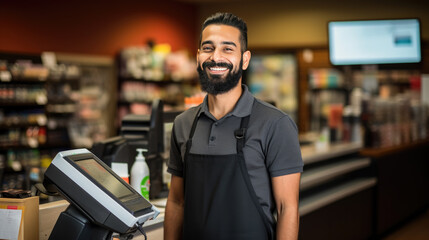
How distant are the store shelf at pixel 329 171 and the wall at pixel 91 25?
4683 millimetres

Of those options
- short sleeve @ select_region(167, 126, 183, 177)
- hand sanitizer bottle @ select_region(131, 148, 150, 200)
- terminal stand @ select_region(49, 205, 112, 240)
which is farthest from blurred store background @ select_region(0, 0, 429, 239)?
terminal stand @ select_region(49, 205, 112, 240)

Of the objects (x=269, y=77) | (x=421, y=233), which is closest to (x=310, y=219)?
(x=421, y=233)

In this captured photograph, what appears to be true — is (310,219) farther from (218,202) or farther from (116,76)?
(116,76)

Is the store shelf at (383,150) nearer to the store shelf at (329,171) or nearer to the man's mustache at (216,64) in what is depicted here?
the store shelf at (329,171)

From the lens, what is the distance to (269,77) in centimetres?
1086

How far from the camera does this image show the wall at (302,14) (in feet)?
31.6

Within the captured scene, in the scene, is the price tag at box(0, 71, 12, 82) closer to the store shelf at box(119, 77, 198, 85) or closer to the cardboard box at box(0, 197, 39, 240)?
the store shelf at box(119, 77, 198, 85)

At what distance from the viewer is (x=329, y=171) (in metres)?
4.97

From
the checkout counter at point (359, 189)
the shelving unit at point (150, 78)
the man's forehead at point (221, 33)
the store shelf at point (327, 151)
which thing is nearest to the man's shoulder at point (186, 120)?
Result: the man's forehead at point (221, 33)

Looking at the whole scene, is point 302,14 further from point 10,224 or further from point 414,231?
point 10,224

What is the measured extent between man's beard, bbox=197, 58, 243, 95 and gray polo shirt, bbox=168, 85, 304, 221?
0.09m

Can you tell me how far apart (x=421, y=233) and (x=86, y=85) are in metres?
5.47

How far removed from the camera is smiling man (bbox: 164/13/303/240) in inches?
85.9

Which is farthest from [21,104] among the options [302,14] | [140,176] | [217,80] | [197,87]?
[217,80]
